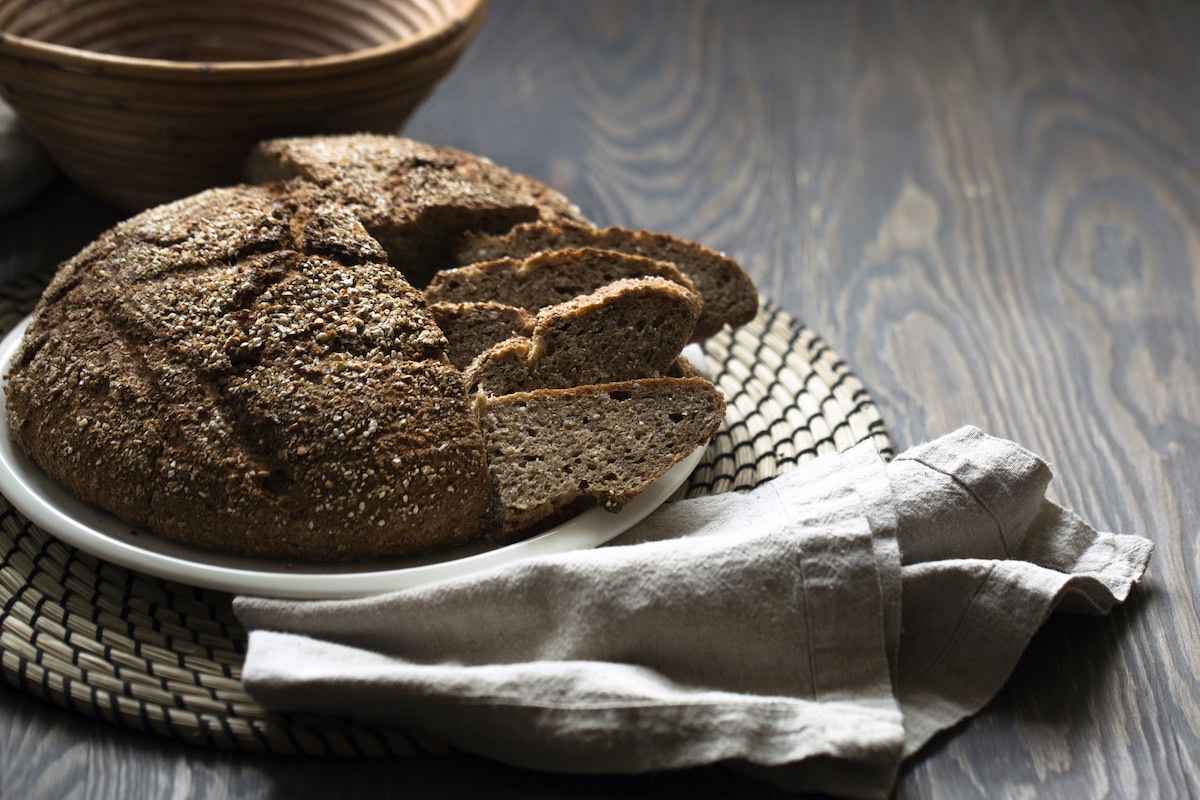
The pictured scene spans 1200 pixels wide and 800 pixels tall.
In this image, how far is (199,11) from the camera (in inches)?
133

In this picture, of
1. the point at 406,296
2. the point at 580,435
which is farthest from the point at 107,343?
the point at 580,435

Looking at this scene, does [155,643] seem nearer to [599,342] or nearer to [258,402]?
[258,402]

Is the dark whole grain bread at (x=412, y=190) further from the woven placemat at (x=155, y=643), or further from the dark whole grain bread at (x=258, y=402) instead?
the woven placemat at (x=155, y=643)

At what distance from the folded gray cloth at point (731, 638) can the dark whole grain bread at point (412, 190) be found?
85cm

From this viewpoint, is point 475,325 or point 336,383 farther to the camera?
point 475,325

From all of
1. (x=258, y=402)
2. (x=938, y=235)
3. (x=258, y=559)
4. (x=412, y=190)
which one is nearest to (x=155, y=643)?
(x=258, y=559)

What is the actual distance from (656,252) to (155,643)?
1278 mm

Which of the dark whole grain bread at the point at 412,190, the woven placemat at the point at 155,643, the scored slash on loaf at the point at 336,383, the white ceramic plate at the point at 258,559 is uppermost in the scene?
the dark whole grain bread at the point at 412,190

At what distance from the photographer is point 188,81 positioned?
2.66 metres

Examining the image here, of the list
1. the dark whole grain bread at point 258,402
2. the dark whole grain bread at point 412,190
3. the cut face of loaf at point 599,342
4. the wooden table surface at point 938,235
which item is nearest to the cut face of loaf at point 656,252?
the dark whole grain bread at point 412,190

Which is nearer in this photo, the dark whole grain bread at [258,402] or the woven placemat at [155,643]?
the woven placemat at [155,643]

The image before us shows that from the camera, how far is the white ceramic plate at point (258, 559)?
1.87m

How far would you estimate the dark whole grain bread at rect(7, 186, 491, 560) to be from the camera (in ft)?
6.35

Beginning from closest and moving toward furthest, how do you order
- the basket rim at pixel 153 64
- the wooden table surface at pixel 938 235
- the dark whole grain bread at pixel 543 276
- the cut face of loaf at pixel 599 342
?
the wooden table surface at pixel 938 235 → the cut face of loaf at pixel 599 342 → the dark whole grain bread at pixel 543 276 → the basket rim at pixel 153 64
